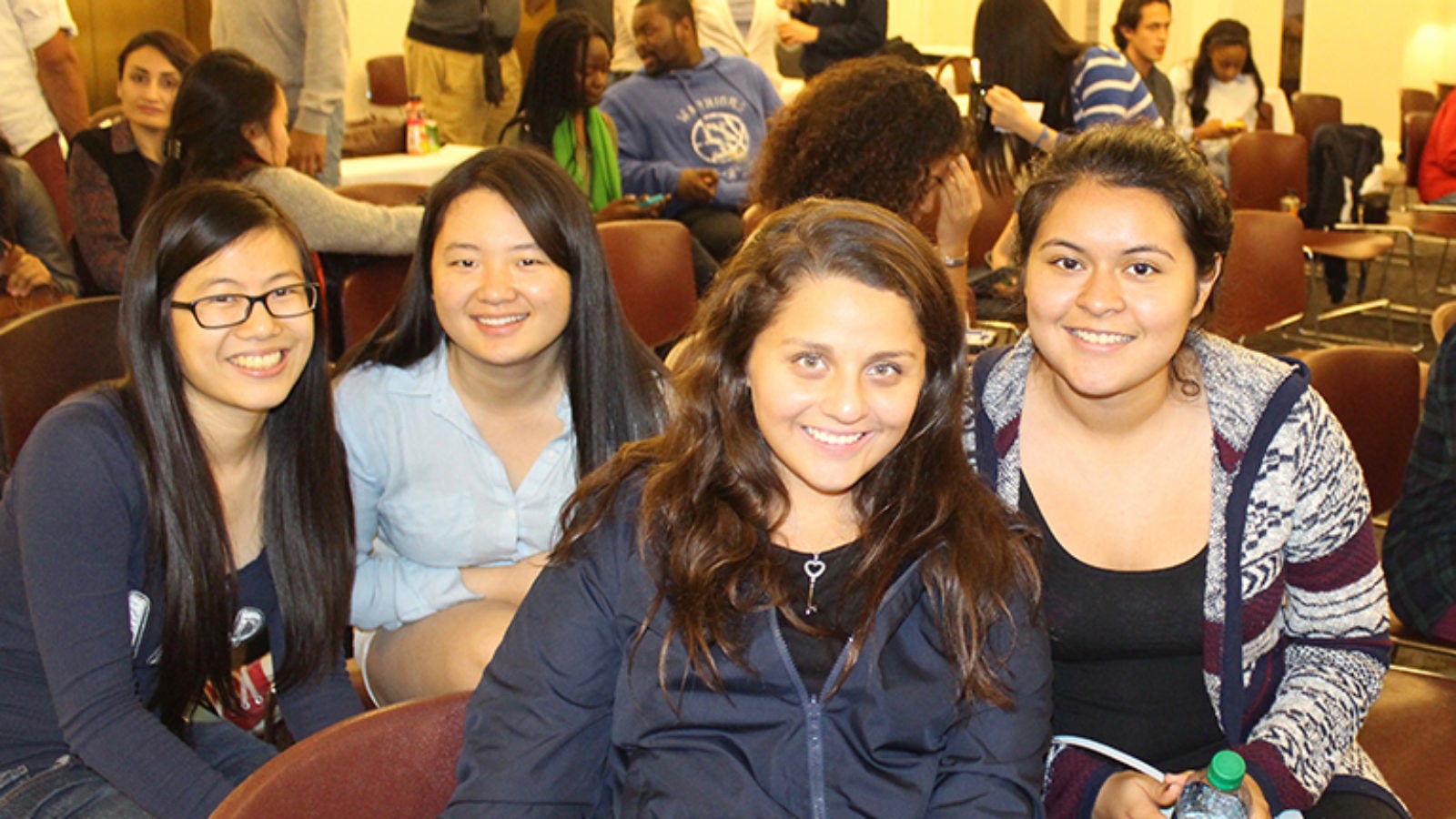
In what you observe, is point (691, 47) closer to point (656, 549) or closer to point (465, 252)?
point (465, 252)

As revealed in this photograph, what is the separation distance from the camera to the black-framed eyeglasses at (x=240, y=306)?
1.71 meters

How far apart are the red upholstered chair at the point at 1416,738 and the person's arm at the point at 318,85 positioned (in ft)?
11.7

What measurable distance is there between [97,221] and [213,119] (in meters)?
0.65

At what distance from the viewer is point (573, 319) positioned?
208 centimetres

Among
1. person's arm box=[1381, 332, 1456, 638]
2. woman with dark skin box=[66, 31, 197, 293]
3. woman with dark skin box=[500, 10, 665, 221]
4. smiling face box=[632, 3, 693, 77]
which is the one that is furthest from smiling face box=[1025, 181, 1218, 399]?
smiling face box=[632, 3, 693, 77]

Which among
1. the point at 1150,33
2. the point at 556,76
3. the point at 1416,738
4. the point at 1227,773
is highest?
the point at 1150,33

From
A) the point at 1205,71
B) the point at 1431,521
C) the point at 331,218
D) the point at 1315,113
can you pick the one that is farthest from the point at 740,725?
the point at 1315,113

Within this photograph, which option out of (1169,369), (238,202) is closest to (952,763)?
(1169,369)

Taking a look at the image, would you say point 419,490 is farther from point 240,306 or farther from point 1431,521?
point 1431,521

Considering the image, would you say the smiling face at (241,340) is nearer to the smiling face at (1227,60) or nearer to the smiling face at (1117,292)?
the smiling face at (1117,292)

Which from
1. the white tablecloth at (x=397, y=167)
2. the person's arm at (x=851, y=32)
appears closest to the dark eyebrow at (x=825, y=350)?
the white tablecloth at (x=397, y=167)

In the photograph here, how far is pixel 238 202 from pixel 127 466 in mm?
381

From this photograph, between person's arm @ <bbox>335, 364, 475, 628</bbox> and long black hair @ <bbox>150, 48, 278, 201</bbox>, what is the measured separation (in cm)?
121

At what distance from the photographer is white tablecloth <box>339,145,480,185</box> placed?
4.77m
